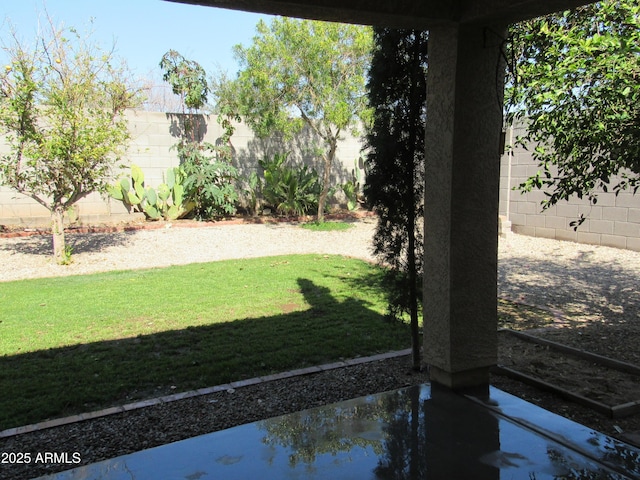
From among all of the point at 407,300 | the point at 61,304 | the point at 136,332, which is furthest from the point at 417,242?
the point at 61,304

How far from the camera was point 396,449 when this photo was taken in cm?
262

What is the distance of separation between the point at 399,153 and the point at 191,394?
238 centimetres

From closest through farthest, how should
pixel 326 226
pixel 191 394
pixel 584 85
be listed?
pixel 191 394 → pixel 584 85 → pixel 326 226

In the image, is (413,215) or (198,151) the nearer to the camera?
(413,215)

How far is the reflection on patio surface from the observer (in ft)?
A: 7.94

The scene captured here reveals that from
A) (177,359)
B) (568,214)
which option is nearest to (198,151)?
(568,214)

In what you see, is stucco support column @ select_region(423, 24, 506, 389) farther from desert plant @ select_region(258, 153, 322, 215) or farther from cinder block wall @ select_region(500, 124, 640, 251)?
desert plant @ select_region(258, 153, 322, 215)

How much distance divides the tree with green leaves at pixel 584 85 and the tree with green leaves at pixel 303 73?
6.80 meters

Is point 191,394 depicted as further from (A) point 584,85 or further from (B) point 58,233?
(B) point 58,233

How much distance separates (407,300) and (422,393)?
108cm

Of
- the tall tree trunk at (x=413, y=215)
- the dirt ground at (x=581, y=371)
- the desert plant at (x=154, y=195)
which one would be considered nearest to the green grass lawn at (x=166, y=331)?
the tall tree trunk at (x=413, y=215)

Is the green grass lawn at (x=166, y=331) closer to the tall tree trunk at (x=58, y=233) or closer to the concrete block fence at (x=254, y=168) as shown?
the tall tree trunk at (x=58, y=233)

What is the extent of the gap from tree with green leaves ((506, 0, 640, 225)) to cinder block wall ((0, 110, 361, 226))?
781 cm

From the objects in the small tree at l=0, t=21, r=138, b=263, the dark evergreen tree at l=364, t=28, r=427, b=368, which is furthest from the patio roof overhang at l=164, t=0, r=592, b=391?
the small tree at l=0, t=21, r=138, b=263
